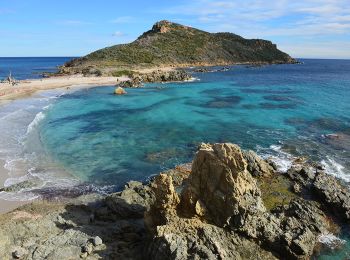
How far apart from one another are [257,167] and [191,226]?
13.8 meters

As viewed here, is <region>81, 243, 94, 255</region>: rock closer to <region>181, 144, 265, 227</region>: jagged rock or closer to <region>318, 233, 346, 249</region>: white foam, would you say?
<region>181, 144, 265, 227</region>: jagged rock

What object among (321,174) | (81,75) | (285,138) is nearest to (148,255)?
(321,174)

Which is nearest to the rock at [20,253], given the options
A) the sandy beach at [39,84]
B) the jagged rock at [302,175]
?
the jagged rock at [302,175]

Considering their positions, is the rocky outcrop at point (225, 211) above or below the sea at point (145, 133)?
above

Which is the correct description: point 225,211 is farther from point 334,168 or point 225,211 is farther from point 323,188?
point 334,168

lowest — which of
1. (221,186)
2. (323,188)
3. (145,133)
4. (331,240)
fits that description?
(331,240)

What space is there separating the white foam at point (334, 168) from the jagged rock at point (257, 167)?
5.22 m

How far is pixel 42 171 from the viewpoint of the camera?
1278 inches

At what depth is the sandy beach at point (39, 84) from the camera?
3024 inches

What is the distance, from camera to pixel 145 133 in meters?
45.7

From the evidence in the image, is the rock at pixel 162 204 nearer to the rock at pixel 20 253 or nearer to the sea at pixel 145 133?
the rock at pixel 20 253

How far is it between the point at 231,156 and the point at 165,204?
12.9ft

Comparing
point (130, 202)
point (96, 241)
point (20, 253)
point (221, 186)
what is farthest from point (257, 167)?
point (20, 253)

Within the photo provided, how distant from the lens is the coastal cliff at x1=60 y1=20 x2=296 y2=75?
136250 millimetres
